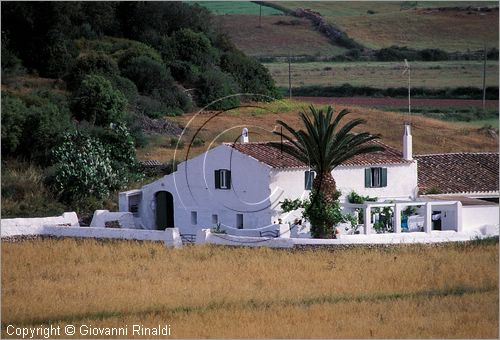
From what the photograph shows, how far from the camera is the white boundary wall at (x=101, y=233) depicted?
46.2 metres

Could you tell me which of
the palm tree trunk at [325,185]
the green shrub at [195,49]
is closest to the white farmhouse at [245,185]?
the palm tree trunk at [325,185]

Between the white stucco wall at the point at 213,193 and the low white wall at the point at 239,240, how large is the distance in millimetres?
2883

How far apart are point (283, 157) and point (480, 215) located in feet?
24.7

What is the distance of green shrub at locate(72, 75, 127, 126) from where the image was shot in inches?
2714

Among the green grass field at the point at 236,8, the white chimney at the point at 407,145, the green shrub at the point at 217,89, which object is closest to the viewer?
the white chimney at the point at 407,145

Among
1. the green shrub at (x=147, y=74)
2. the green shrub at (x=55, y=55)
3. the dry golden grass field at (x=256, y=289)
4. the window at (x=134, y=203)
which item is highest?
the green shrub at (x=55, y=55)

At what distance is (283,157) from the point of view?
5012 centimetres

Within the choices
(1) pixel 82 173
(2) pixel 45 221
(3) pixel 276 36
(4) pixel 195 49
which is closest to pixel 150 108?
(4) pixel 195 49

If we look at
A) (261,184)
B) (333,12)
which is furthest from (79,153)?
(333,12)

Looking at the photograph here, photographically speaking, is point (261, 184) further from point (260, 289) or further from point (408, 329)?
point (408, 329)

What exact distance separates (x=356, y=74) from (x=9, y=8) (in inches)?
905

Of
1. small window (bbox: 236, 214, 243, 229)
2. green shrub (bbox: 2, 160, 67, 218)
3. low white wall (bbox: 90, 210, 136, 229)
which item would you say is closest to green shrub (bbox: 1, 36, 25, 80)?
green shrub (bbox: 2, 160, 67, 218)

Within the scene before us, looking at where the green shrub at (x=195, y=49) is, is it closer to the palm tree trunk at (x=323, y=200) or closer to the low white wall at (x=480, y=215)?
the palm tree trunk at (x=323, y=200)

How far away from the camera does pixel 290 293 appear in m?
37.9
